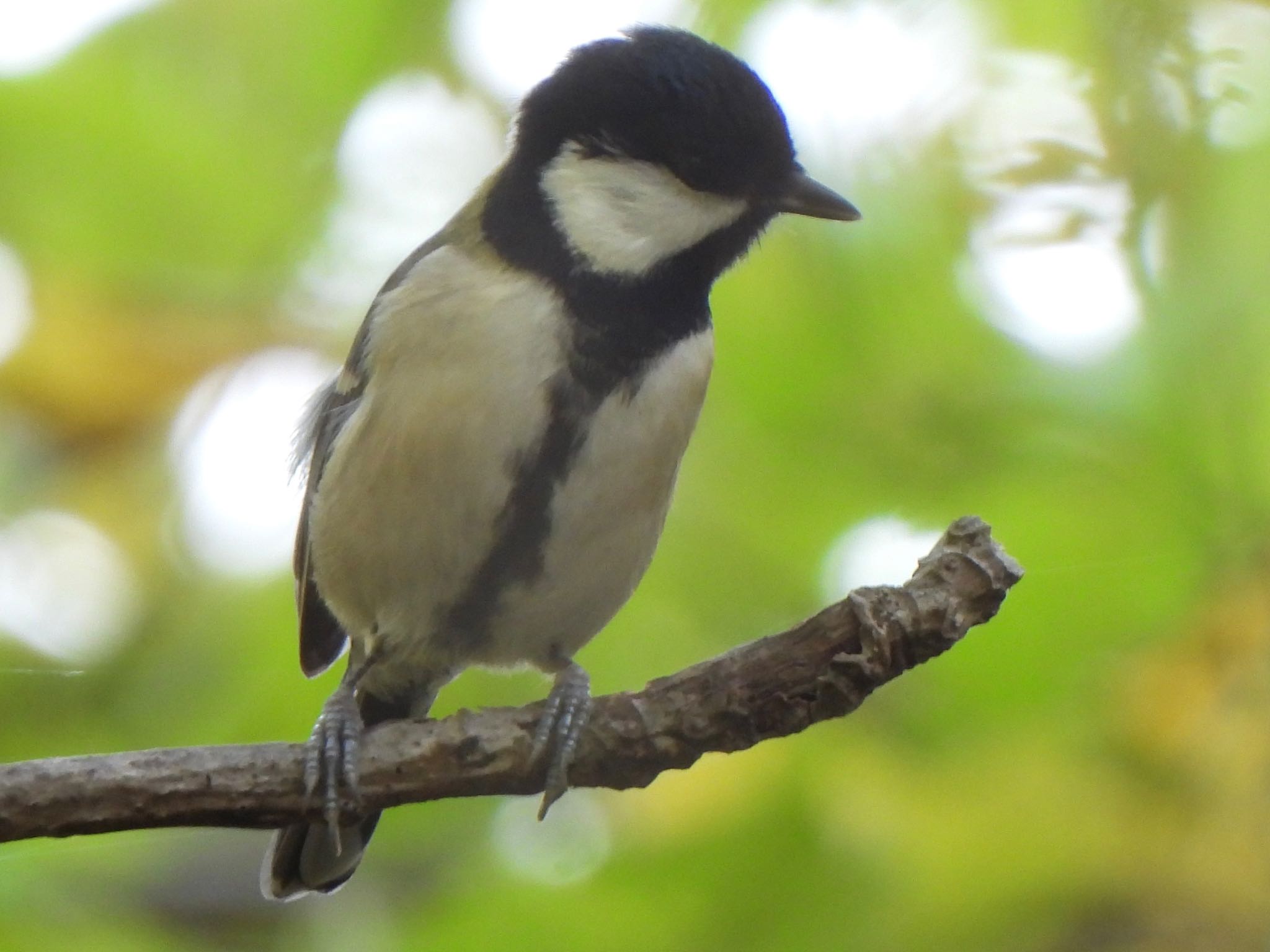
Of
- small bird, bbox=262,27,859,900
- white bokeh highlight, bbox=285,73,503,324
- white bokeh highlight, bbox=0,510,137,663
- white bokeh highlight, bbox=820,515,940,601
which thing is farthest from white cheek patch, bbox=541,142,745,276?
white bokeh highlight, bbox=0,510,137,663

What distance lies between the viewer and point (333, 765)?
2.43ft

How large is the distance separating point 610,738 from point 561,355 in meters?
0.28

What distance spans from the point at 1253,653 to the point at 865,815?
0.21 metres

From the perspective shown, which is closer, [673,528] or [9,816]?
[9,816]

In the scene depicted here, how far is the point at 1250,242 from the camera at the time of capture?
2.35 ft

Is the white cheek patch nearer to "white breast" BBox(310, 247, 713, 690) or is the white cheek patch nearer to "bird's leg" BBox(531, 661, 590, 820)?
"white breast" BBox(310, 247, 713, 690)

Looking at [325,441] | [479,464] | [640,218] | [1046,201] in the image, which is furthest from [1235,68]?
[325,441]

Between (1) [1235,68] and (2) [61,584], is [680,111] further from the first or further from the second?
(2) [61,584]

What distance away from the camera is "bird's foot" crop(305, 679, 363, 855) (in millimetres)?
716

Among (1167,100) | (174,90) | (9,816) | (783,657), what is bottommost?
(9,816)

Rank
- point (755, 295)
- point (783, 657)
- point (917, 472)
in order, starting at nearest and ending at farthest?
point (783, 657), point (917, 472), point (755, 295)

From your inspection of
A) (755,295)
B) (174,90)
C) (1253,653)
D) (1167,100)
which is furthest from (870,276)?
(174,90)

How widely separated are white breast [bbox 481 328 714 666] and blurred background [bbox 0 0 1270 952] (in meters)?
0.03

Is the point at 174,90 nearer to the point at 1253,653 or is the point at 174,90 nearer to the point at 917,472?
the point at 917,472
